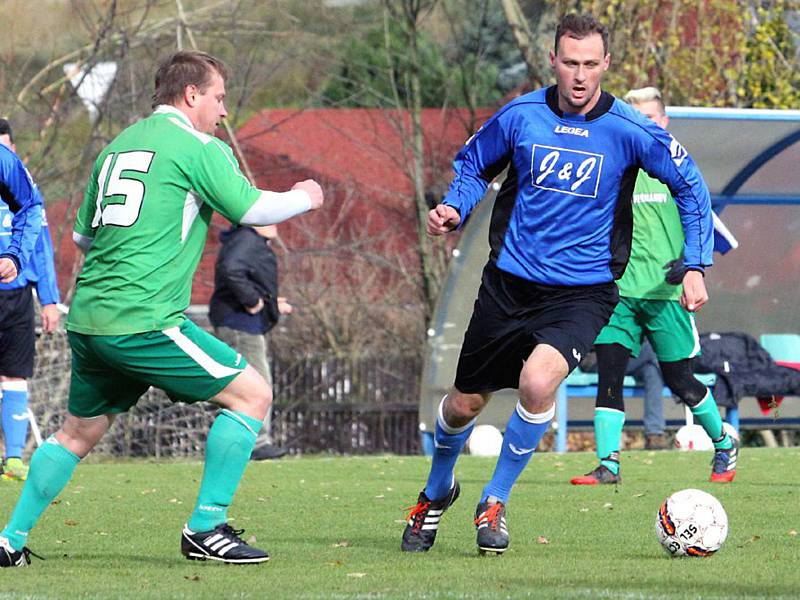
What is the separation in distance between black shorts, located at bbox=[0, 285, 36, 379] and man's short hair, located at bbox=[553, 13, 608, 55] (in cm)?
523

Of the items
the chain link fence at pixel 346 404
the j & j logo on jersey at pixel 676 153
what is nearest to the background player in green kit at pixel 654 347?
the j & j logo on jersey at pixel 676 153

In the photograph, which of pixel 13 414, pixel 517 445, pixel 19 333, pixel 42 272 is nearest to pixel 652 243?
pixel 517 445

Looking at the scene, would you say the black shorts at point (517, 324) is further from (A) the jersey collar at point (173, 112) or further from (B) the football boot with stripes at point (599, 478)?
(B) the football boot with stripes at point (599, 478)

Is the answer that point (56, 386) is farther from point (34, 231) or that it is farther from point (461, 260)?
point (34, 231)

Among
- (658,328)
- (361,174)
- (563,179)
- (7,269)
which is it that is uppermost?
(361,174)

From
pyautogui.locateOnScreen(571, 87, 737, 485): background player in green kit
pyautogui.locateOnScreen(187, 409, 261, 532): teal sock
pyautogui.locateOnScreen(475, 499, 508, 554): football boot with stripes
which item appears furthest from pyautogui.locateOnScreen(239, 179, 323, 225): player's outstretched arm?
pyautogui.locateOnScreen(571, 87, 737, 485): background player in green kit

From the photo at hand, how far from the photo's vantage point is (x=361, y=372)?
2070cm

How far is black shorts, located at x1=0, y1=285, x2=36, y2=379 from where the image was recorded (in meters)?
10.2

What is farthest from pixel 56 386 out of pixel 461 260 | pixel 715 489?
pixel 715 489

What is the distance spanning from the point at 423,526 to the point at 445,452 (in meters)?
0.34

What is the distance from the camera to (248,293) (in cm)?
1288

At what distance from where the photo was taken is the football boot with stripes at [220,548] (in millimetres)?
5586

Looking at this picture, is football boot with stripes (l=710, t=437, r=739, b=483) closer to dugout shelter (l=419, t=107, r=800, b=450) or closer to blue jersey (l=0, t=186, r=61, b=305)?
dugout shelter (l=419, t=107, r=800, b=450)

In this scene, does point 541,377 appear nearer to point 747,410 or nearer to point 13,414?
point 13,414
